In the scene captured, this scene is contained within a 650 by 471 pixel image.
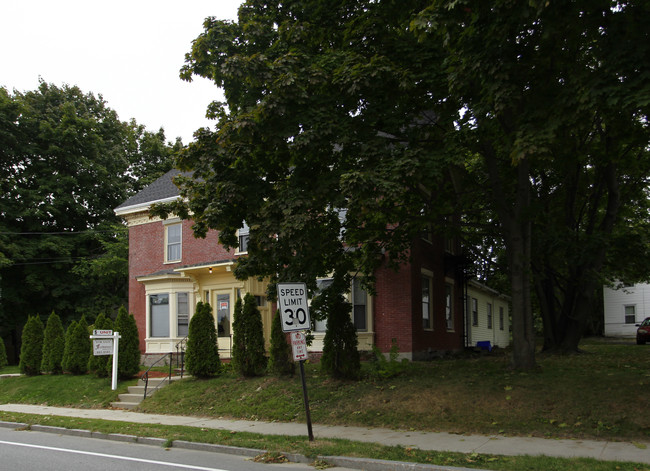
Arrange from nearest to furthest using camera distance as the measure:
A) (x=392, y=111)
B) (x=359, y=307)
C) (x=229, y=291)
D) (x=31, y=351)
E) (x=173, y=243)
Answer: (x=392, y=111)
(x=359, y=307)
(x=31, y=351)
(x=229, y=291)
(x=173, y=243)

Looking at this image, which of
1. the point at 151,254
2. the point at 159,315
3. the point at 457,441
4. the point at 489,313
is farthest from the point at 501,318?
the point at 457,441

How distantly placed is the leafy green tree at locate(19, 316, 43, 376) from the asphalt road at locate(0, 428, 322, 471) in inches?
430

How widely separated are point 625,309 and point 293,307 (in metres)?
43.0

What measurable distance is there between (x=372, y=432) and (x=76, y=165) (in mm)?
30950

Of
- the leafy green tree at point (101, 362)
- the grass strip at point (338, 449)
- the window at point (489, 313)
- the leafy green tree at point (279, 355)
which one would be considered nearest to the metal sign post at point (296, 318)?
the grass strip at point (338, 449)

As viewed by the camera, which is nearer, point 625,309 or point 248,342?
point 248,342

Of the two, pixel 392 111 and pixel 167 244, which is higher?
pixel 392 111

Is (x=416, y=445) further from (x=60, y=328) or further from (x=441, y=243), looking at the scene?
(x=60, y=328)

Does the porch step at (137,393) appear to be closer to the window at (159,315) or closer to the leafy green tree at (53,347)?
the leafy green tree at (53,347)

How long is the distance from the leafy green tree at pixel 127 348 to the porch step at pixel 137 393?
88 centimetres

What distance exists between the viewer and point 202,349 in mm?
17250

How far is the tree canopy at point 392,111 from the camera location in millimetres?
9531

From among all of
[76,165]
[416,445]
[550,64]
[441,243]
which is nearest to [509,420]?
[416,445]

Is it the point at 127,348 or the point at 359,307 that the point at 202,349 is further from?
the point at 359,307
